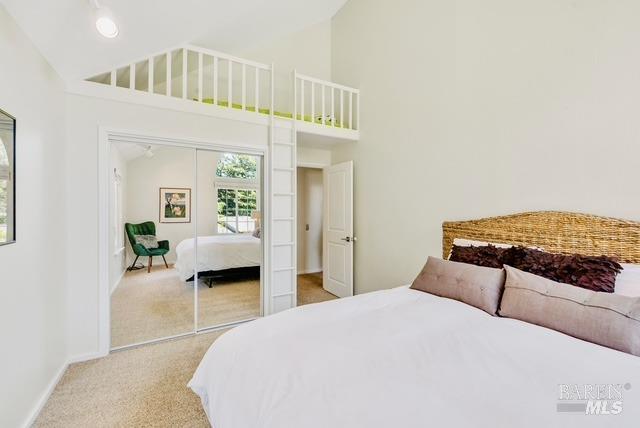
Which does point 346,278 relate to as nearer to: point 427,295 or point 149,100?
point 427,295

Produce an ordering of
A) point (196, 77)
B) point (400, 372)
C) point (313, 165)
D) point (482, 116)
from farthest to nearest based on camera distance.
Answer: point (313, 165)
point (196, 77)
point (482, 116)
point (400, 372)

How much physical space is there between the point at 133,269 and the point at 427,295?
279cm

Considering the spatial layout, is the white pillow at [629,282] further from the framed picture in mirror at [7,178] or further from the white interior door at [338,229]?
the framed picture in mirror at [7,178]

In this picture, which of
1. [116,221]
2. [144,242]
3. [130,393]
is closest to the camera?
[130,393]

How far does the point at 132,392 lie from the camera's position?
6.70ft

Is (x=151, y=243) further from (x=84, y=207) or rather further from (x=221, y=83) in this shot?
(x=221, y=83)

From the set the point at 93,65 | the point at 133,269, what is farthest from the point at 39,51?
the point at 133,269

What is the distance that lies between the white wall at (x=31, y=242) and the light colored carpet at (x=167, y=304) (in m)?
0.54

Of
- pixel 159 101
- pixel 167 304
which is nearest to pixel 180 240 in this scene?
pixel 167 304

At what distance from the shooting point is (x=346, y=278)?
4156 mm

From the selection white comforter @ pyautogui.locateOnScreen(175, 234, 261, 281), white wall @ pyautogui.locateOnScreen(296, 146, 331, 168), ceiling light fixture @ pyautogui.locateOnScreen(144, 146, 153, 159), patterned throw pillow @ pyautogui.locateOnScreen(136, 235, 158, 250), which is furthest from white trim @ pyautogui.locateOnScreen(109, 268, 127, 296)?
white wall @ pyautogui.locateOnScreen(296, 146, 331, 168)

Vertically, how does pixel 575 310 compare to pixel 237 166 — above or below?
below

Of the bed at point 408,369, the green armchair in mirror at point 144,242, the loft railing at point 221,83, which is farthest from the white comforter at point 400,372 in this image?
→ the loft railing at point 221,83

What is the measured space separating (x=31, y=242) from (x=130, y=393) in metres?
1.20
